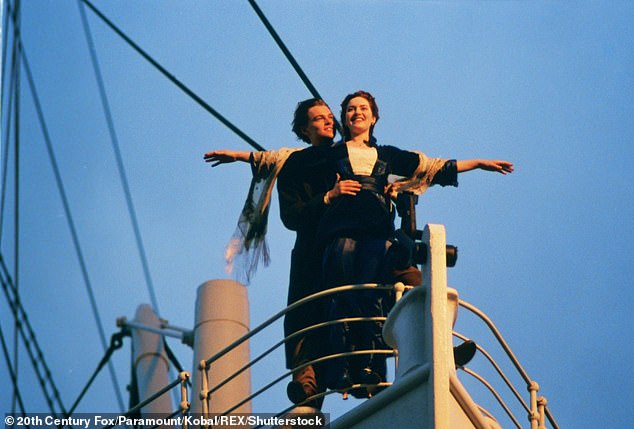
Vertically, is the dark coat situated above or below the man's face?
below

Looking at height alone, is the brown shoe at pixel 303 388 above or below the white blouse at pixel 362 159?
below

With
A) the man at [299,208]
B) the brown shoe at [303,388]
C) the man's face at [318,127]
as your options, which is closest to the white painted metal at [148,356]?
the man at [299,208]

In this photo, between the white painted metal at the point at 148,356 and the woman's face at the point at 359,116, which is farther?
the white painted metal at the point at 148,356

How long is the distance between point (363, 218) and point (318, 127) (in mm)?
1307

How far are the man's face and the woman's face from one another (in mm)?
351

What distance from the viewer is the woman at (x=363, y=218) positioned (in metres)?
12.7

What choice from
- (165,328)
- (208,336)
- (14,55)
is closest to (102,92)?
(14,55)

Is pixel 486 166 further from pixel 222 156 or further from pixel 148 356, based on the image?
pixel 148 356

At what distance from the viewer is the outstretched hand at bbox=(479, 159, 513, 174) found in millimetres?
13836

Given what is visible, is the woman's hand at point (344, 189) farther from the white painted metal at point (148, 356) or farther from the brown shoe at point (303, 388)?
the white painted metal at point (148, 356)

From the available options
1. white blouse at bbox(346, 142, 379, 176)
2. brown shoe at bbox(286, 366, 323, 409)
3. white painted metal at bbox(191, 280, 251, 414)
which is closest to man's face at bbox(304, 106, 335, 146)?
white blouse at bbox(346, 142, 379, 176)

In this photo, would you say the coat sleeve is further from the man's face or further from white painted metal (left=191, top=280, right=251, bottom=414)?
white painted metal (left=191, top=280, right=251, bottom=414)

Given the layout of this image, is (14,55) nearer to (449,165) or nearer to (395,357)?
(449,165)

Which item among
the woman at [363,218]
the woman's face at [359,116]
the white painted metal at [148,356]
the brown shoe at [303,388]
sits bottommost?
the brown shoe at [303,388]
